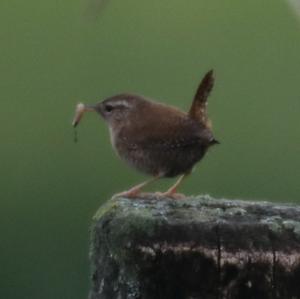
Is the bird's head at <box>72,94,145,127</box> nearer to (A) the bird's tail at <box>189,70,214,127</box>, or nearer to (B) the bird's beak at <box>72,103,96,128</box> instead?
(B) the bird's beak at <box>72,103,96,128</box>

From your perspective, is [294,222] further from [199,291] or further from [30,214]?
[30,214]

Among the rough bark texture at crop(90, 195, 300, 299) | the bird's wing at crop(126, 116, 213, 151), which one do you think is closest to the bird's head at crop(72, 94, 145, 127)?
the bird's wing at crop(126, 116, 213, 151)

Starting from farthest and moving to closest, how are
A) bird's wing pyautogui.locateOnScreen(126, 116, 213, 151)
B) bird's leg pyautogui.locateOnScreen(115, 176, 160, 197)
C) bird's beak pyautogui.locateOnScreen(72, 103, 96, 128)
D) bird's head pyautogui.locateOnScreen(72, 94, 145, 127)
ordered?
bird's beak pyautogui.locateOnScreen(72, 103, 96, 128)
bird's head pyautogui.locateOnScreen(72, 94, 145, 127)
bird's wing pyautogui.locateOnScreen(126, 116, 213, 151)
bird's leg pyautogui.locateOnScreen(115, 176, 160, 197)

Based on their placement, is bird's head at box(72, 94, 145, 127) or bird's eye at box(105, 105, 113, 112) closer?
bird's head at box(72, 94, 145, 127)

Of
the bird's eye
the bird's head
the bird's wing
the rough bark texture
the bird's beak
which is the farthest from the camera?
the bird's beak

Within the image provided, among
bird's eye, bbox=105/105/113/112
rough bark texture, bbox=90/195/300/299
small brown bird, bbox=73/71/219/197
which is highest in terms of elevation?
bird's eye, bbox=105/105/113/112

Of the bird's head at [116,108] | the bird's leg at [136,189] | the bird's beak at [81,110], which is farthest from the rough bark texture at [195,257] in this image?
the bird's beak at [81,110]

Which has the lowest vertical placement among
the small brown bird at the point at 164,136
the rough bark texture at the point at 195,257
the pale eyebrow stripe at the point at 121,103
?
the rough bark texture at the point at 195,257

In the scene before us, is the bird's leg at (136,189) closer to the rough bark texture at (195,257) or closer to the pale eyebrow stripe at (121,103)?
the pale eyebrow stripe at (121,103)
